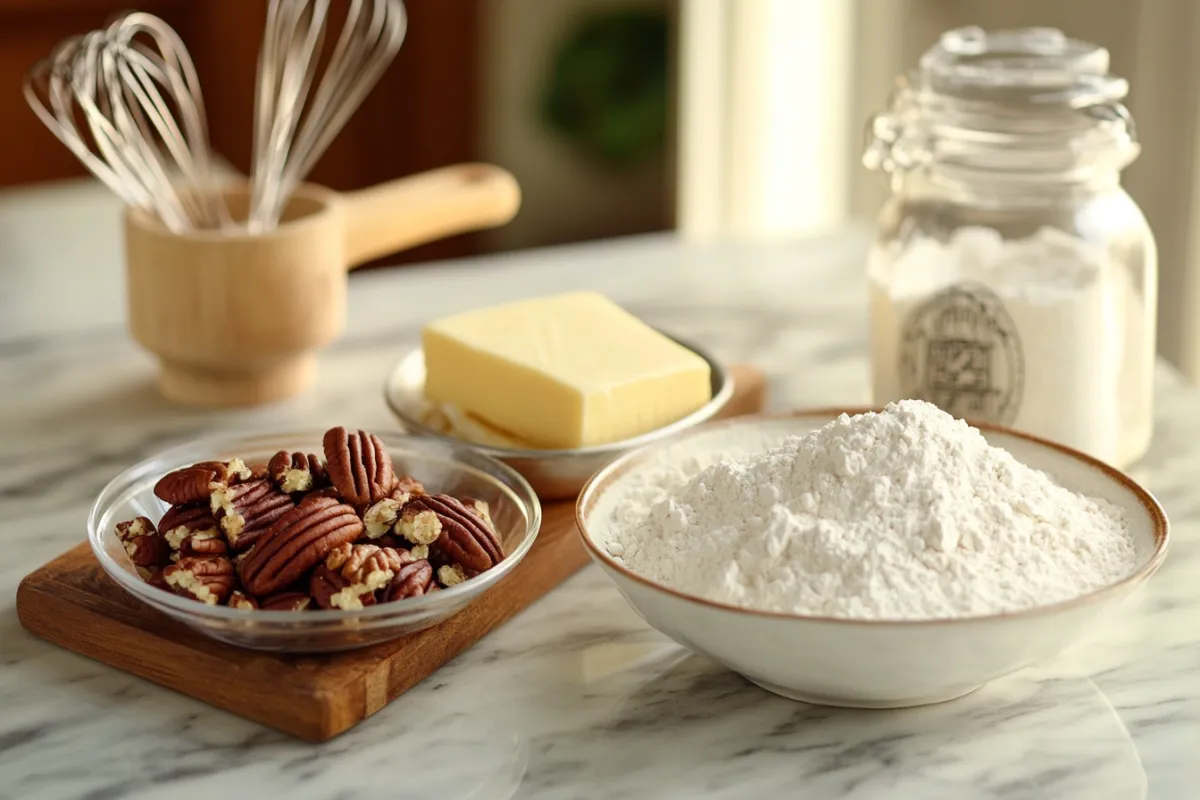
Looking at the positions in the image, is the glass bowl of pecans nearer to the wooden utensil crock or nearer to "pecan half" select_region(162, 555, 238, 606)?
"pecan half" select_region(162, 555, 238, 606)

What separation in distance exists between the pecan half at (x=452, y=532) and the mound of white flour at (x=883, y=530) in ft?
0.20

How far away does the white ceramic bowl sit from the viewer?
60 cm

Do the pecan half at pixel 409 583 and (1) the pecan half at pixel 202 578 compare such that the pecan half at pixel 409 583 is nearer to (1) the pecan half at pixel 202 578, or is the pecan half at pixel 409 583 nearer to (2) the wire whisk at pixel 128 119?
(1) the pecan half at pixel 202 578

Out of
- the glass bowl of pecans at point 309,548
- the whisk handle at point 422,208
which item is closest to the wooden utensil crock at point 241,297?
the whisk handle at point 422,208

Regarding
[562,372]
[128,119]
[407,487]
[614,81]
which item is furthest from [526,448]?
[614,81]

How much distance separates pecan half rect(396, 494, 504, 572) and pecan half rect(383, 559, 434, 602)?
0.05 ft

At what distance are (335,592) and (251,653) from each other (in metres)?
0.06

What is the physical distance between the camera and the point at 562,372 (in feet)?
A: 2.90

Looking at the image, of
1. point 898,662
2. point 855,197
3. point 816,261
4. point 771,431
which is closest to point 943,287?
point 771,431

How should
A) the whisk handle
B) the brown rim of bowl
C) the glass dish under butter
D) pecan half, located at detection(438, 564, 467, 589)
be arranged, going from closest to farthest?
the brown rim of bowl < pecan half, located at detection(438, 564, 467, 589) < the glass dish under butter < the whisk handle

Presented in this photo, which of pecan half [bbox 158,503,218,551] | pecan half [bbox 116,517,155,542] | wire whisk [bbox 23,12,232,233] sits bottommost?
pecan half [bbox 116,517,155,542]

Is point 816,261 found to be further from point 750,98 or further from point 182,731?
point 182,731

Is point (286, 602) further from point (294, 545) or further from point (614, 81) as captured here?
point (614, 81)

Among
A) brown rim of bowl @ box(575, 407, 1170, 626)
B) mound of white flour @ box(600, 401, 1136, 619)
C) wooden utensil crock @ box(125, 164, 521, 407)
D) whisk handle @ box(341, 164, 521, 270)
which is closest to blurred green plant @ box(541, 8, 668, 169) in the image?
whisk handle @ box(341, 164, 521, 270)
